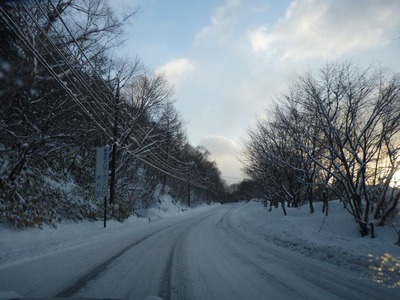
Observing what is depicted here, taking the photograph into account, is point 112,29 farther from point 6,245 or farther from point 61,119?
point 6,245

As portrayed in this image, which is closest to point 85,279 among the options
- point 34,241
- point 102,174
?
point 34,241

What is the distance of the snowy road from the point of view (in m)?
5.72

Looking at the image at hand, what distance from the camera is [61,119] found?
712 inches

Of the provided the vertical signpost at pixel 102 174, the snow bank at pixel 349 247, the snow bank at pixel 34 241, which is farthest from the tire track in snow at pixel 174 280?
the vertical signpost at pixel 102 174

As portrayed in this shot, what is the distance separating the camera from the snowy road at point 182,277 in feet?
18.8

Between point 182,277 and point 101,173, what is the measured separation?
14.4 metres

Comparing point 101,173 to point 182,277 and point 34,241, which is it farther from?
point 182,277

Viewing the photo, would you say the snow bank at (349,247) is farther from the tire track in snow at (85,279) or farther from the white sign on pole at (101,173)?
the white sign on pole at (101,173)

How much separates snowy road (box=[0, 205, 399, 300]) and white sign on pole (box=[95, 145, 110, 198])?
9.85 m

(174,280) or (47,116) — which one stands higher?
(47,116)

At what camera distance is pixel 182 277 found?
6887mm

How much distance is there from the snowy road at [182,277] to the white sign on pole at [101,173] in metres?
9.85

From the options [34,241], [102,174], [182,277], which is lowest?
[182,277]

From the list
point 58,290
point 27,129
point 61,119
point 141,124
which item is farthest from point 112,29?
point 58,290
